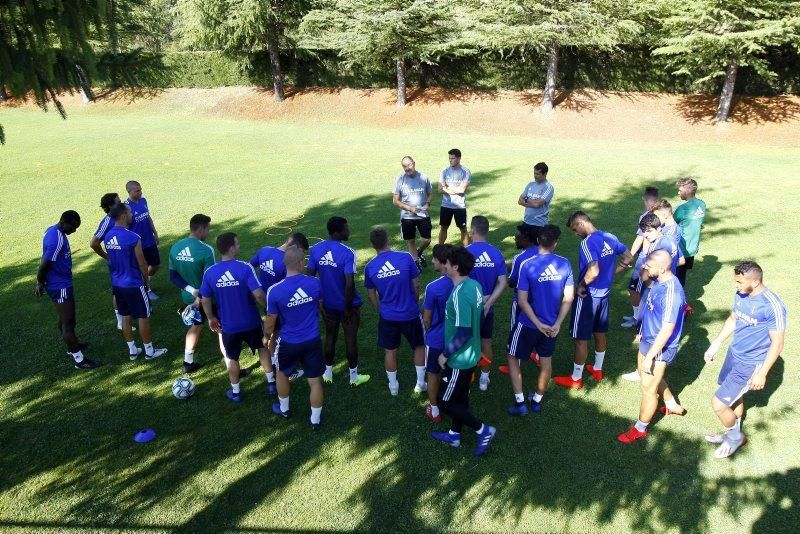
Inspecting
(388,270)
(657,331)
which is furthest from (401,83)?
(657,331)

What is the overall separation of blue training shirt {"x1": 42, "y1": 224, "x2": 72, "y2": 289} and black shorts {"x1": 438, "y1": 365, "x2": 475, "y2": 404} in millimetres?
5323

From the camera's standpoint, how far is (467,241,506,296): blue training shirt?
20.0 feet

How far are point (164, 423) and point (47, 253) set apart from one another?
2913mm

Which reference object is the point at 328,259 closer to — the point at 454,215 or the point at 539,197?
the point at 539,197

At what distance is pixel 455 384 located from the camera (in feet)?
16.9

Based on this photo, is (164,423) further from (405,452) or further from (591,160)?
(591,160)

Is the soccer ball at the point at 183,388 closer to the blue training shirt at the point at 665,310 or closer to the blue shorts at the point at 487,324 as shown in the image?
the blue shorts at the point at 487,324

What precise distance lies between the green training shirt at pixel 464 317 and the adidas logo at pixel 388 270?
1039 millimetres

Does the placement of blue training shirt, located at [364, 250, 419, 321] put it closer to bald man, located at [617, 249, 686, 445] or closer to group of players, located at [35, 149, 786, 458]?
group of players, located at [35, 149, 786, 458]

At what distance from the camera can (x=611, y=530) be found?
4.48 m

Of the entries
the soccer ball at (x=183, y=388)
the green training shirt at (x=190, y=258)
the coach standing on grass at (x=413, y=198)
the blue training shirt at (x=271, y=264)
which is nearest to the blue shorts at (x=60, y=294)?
the green training shirt at (x=190, y=258)

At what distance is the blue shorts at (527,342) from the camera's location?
5758 millimetres

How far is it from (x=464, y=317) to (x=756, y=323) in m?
2.74

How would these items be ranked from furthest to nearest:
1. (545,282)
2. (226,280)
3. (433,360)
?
(226,280)
(545,282)
(433,360)
